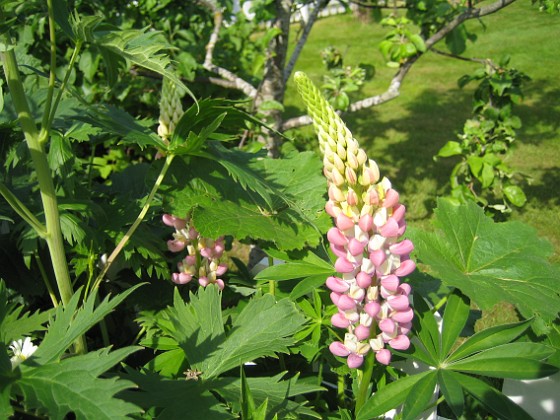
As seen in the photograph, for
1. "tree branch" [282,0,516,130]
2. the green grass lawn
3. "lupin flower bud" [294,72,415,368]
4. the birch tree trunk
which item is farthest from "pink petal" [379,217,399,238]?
the green grass lawn

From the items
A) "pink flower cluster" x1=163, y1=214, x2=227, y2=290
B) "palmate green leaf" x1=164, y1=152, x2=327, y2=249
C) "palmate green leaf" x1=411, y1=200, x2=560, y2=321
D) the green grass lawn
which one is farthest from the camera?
the green grass lawn

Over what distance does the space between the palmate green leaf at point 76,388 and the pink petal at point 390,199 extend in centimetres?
54

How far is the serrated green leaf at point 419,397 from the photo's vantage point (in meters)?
1.15

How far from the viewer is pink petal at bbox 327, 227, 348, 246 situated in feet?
3.84

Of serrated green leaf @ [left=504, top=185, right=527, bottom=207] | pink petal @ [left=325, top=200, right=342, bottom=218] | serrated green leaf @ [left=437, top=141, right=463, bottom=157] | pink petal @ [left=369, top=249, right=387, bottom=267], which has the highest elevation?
pink petal @ [left=325, top=200, right=342, bottom=218]

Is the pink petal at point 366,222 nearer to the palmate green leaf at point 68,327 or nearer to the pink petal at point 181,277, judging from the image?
the palmate green leaf at point 68,327

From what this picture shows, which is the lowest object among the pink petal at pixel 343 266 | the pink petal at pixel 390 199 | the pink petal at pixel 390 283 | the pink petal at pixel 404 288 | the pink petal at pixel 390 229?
the pink petal at pixel 404 288

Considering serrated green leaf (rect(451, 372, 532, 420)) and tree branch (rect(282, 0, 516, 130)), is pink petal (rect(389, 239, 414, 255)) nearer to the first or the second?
serrated green leaf (rect(451, 372, 532, 420))

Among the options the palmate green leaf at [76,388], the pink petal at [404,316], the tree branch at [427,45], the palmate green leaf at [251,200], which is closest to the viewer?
the palmate green leaf at [76,388]

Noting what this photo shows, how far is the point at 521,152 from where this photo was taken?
542 centimetres

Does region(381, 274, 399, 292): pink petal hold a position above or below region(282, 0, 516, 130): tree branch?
above

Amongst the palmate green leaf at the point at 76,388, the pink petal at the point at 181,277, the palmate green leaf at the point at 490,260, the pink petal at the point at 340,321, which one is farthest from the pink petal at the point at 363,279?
the pink petal at the point at 181,277

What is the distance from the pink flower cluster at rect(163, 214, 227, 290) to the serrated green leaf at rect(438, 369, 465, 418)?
0.62 metres

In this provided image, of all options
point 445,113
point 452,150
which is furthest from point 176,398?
point 445,113
